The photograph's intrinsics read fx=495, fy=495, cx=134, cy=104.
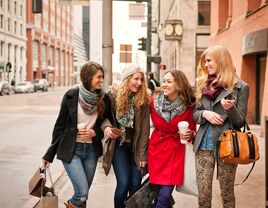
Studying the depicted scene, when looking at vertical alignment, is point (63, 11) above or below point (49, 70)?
above

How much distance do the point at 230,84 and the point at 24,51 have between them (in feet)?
289

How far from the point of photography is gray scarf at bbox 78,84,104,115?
4.84 meters

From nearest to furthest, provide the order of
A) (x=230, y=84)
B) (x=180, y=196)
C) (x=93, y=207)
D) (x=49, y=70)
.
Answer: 1. (x=230, y=84)
2. (x=93, y=207)
3. (x=180, y=196)
4. (x=49, y=70)

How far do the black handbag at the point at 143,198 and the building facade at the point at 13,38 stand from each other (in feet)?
209

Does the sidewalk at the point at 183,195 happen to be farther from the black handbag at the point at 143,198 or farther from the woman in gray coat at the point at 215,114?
the woman in gray coat at the point at 215,114

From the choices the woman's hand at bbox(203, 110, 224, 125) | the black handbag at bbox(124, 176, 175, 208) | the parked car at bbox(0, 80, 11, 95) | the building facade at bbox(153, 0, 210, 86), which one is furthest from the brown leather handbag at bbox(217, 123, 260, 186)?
the parked car at bbox(0, 80, 11, 95)

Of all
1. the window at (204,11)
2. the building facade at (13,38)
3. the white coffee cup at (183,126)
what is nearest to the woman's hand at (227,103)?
the white coffee cup at (183,126)

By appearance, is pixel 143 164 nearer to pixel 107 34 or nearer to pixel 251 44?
pixel 107 34

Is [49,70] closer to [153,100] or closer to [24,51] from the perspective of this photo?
[24,51]

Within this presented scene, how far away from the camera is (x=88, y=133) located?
484 cm

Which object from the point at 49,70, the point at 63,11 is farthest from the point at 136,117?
the point at 63,11

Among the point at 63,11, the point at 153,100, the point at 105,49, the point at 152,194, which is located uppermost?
the point at 63,11

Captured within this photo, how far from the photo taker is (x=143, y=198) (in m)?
5.03

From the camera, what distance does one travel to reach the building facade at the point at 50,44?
9475cm
